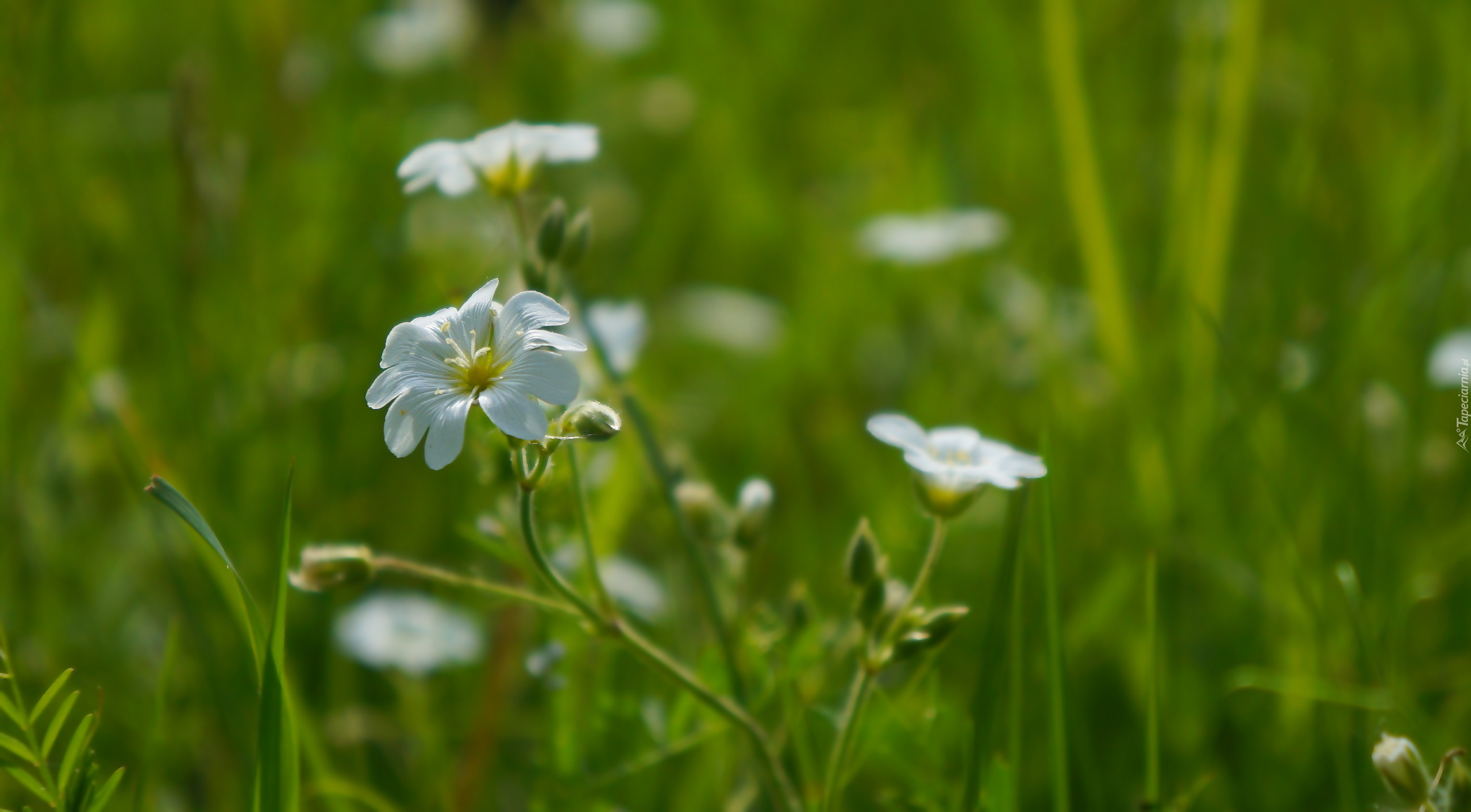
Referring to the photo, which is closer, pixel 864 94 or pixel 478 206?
pixel 478 206

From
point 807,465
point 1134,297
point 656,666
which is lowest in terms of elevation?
point 807,465

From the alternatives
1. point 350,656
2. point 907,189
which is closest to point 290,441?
point 350,656

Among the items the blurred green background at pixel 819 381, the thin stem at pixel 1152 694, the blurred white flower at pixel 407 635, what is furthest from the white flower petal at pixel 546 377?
the blurred white flower at pixel 407 635

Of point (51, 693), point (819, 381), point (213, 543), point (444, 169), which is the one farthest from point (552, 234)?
point (819, 381)

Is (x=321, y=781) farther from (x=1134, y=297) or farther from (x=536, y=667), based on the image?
(x=1134, y=297)

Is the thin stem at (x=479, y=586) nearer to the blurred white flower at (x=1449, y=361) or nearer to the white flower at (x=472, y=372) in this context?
the white flower at (x=472, y=372)

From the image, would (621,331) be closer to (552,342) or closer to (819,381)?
(552,342)
